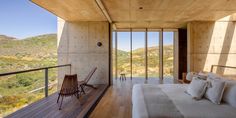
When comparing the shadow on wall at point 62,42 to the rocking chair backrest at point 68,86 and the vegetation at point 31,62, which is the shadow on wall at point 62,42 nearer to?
the vegetation at point 31,62

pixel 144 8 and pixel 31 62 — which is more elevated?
pixel 144 8

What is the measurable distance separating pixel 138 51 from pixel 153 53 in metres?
0.87

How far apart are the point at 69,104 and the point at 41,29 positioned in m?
13.3

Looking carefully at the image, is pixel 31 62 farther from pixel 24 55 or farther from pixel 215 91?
pixel 215 91

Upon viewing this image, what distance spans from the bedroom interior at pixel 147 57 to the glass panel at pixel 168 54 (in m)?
0.06

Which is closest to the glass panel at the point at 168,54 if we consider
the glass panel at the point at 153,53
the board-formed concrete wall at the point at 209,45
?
the glass panel at the point at 153,53

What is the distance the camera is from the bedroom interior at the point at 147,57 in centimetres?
261

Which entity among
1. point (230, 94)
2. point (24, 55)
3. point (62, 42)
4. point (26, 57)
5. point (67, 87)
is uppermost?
point (62, 42)

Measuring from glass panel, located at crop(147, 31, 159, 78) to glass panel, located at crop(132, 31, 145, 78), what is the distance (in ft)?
1.14

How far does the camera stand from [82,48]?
7535 millimetres

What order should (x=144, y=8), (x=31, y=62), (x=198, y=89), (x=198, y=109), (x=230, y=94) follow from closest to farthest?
(x=198, y=109) → (x=230, y=94) → (x=198, y=89) → (x=144, y=8) → (x=31, y=62)

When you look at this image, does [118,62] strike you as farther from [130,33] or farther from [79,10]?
[79,10]

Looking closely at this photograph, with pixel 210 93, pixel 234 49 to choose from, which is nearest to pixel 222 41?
pixel 234 49

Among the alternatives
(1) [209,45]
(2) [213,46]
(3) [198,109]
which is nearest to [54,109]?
(3) [198,109]
